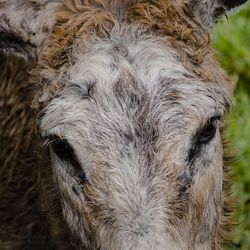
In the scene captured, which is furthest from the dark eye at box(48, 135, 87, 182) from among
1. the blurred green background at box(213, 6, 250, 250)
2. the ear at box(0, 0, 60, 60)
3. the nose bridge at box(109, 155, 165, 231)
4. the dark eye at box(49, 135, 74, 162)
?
the blurred green background at box(213, 6, 250, 250)

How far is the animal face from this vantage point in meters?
6.13

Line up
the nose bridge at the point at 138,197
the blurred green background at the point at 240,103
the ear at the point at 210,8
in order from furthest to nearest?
the blurred green background at the point at 240,103
the ear at the point at 210,8
the nose bridge at the point at 138,197

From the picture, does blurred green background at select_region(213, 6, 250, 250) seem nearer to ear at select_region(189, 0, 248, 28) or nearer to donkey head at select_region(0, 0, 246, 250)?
ear at select_region(189, 0, 248, 28)

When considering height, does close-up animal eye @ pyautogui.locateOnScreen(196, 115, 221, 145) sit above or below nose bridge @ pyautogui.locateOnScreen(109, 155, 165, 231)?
above

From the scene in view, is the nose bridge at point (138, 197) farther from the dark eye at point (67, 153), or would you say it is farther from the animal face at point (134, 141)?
the dark eye at point (67, 153)

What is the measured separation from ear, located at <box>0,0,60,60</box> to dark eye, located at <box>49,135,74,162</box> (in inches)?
29.3

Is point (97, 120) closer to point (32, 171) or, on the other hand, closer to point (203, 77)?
point (203, 77)

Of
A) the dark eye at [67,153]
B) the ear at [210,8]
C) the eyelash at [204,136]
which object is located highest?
the ear at [210,8]

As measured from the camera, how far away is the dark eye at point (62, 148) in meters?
6.39

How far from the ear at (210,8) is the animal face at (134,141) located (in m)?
0.51

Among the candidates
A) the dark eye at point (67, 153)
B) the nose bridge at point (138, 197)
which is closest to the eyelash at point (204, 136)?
the nose bridge at point (138, 197)

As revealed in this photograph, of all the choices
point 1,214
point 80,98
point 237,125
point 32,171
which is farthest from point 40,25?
point 237,125

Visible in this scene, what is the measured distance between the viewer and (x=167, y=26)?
6.63 m

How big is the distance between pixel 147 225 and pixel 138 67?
3.10 ft
